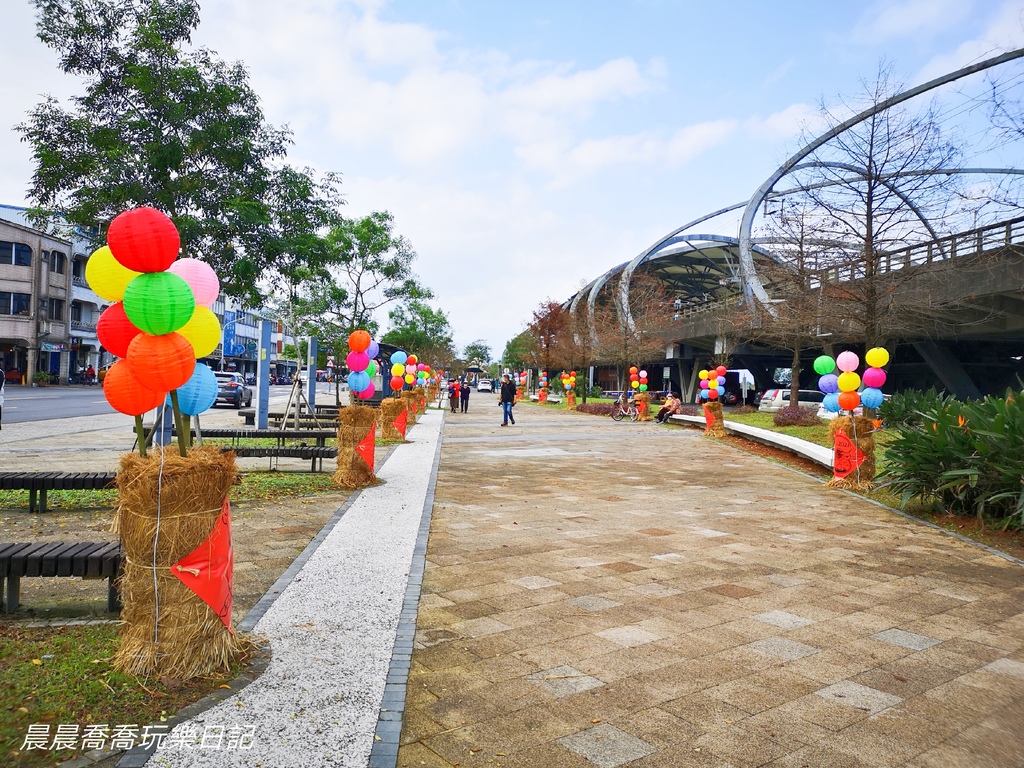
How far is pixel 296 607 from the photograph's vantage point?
473 centimetres

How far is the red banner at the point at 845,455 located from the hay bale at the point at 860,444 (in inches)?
1.6

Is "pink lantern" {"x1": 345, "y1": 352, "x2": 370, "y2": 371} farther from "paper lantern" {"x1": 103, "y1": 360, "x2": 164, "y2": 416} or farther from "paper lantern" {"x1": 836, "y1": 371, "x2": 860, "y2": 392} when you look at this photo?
"paper lantern" {"x1": 103, "y1": 360, "x2": 164, "y2": 416}

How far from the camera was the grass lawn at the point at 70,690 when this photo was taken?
2969 millimetres

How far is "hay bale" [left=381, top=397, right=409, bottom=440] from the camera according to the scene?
55.2ft

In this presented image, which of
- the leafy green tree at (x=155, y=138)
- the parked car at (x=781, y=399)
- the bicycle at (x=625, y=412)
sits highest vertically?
the leafy green tree at (x=155, y=138)

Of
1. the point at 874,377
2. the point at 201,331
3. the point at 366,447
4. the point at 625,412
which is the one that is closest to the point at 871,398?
the point at 874,377

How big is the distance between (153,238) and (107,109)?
8.26 metres

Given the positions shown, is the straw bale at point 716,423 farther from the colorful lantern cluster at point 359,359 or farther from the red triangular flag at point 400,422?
the colorful lantern cluster at point 359,359

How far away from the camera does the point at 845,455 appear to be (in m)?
11.1

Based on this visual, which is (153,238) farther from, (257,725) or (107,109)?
(107,109)

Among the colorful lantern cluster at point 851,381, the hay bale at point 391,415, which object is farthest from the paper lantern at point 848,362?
the hay bale at point 391,415

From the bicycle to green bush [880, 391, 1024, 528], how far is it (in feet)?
67.8

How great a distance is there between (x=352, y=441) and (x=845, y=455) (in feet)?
24.3

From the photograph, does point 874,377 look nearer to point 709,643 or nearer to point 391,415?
point 709,643
